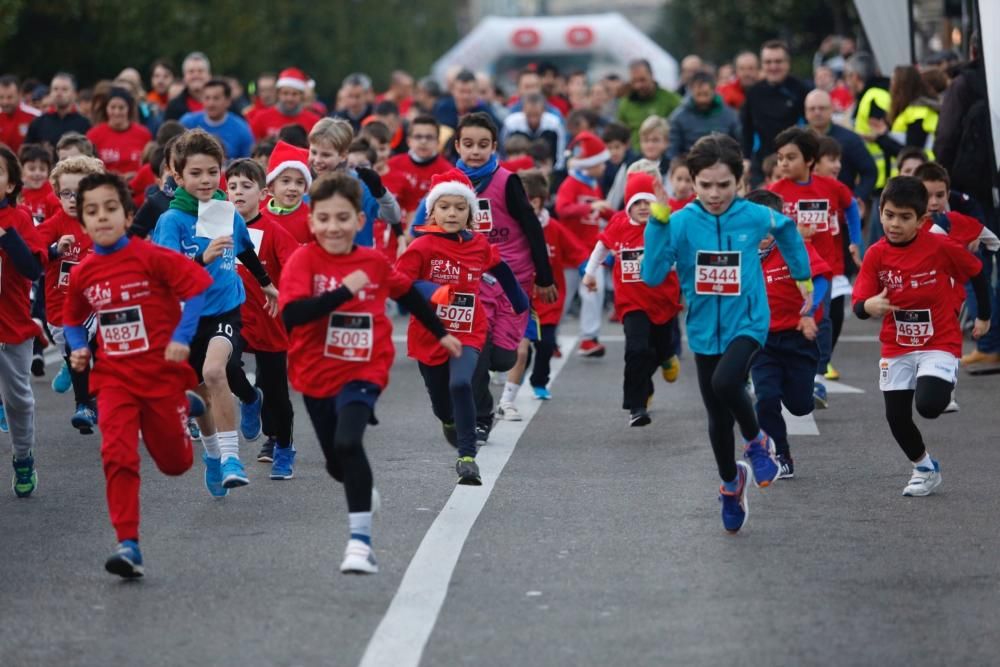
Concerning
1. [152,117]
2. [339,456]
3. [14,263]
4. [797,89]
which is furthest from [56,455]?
[152,117]

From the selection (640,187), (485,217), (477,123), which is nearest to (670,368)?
(640,187)

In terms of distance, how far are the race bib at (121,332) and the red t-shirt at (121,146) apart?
10176 mm

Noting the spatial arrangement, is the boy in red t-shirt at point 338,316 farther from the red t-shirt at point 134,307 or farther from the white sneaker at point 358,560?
the red t-shirt at point 134,307

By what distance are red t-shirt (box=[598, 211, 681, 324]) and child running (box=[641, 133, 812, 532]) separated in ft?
10.2

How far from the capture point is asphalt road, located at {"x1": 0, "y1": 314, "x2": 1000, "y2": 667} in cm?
634

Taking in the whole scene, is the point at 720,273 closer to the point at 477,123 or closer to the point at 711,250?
the point at 711,250

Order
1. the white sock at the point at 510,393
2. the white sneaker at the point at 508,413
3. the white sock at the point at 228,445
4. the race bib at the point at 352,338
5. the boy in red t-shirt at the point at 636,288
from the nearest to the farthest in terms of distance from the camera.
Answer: the race bib at the point at 352,338 < the white sock at the point at 228,445 < the boy in red t-shirt at the point at 636,288 < the white sneaker at the point at 508,413 < the white sock at the point at 510,393

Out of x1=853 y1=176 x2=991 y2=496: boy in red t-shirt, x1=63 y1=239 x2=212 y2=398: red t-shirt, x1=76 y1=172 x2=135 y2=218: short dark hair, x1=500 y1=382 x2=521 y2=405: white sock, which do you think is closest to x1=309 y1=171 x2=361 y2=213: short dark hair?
x1=63 y1=239 x2=212 y2=398: red t-shirt

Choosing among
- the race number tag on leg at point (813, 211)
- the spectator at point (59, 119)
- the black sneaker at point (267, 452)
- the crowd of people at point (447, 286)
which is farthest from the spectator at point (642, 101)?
the black sneaker at point (267, 452)

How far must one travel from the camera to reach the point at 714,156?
27.6ft

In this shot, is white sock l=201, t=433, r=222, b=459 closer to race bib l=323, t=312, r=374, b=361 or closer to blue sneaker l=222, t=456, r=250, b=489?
blue sneaker l=222, t=456, r=250, b=489

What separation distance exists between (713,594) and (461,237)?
322 cm

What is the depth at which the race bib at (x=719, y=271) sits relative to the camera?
328 inches

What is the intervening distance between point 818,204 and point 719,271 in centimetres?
377
